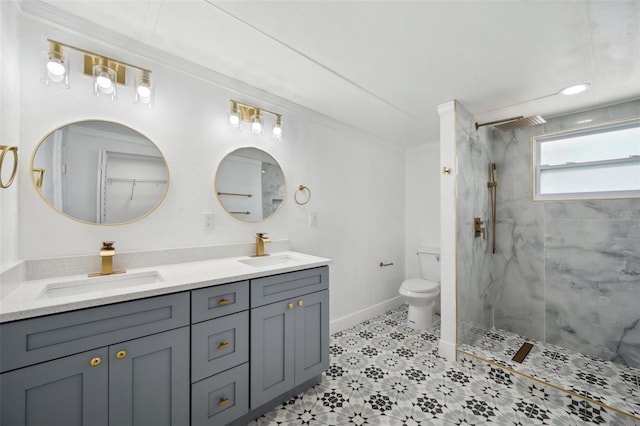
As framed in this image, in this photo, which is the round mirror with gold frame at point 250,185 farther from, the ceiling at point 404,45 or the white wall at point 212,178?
the ceiling at point 404,45

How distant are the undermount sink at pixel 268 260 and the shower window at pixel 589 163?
2.54m

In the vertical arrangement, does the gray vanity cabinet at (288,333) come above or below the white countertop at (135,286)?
below

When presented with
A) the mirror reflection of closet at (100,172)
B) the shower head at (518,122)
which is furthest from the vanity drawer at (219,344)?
the shower head at (518,122)

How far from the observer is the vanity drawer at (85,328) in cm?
93

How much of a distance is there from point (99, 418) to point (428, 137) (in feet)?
11.9

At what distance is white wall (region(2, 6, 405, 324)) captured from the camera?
133 cm

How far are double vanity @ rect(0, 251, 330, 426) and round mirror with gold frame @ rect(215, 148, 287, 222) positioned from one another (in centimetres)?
45

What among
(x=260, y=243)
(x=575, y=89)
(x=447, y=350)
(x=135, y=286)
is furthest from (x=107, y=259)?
(x=575, y=89)

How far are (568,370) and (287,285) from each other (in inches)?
91.3

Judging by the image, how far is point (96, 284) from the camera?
54.3 inches

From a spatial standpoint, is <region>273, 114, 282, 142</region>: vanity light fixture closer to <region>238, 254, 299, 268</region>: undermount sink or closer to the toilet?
<region>238, 254, 299, 268</region>: undermount sink

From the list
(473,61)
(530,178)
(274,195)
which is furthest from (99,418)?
(530,178)

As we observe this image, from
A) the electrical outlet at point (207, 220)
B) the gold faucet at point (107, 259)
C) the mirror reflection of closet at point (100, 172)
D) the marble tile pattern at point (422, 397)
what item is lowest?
the marble tile pattern at point (422, 397)

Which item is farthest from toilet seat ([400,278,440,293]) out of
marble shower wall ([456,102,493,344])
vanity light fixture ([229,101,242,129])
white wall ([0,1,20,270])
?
white wall ([0,1,20,270])
